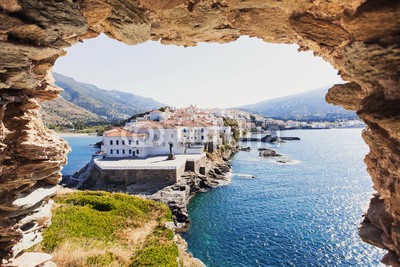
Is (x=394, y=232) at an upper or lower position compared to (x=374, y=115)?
lower

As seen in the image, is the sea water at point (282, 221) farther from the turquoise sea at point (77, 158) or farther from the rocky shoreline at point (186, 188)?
the turquoise sea at point (77, 158)

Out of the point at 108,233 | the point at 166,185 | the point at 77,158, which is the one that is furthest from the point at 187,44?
the point at 77,158

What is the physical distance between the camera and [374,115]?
18.6 feet

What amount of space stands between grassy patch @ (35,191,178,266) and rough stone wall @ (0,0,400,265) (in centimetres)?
461

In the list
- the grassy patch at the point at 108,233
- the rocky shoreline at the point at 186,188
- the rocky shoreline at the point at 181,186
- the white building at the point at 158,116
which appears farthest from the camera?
the white building at the point at 158,116

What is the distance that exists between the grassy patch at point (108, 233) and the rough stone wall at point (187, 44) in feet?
15.1

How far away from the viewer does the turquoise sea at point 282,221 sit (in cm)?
2748

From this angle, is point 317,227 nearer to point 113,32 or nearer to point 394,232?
point 394,232

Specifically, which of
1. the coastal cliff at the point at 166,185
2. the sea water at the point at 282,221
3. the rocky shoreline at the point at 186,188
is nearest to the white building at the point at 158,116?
the rocky shoreline at the point at 186,188

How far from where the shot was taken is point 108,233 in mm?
17531

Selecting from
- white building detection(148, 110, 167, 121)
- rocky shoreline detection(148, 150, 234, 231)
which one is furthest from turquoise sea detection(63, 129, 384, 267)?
white building detection(148, 110, 167, 121)

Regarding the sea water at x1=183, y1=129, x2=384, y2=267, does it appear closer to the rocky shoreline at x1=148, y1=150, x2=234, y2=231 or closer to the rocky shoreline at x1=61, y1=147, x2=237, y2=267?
the rocky shoreline at x1=148, y1=150, x2=234, y2=231

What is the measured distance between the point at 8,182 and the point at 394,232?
1136 centimetres

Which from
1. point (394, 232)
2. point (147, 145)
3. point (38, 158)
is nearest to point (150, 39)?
point (38, 158)
